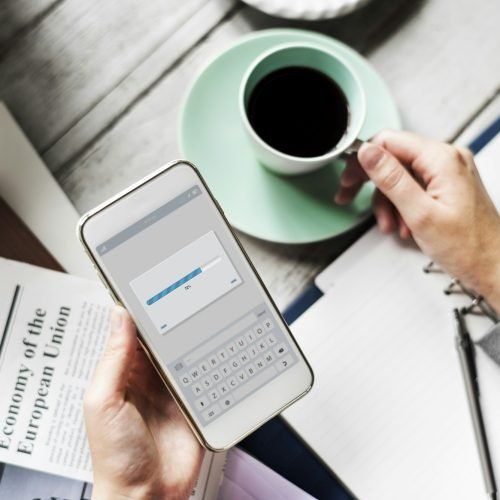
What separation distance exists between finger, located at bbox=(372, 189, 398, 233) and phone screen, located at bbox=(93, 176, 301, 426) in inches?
5.9

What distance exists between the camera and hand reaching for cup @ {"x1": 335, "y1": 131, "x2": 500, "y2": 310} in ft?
1.77

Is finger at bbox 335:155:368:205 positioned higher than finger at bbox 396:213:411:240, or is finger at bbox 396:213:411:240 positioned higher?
finger at bbox 335:155:368:205

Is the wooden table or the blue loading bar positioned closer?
the blue loading bar

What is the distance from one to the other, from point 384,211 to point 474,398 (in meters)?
0.19

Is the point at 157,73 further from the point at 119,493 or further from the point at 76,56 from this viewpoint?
the point at 119,493

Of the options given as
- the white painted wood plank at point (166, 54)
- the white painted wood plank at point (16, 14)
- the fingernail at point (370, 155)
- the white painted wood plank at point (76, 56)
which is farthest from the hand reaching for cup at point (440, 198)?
the white painted wood plank at point (16, 14)

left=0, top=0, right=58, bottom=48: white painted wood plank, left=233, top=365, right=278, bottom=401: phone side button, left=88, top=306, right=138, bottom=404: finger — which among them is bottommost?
left=233, top=365, right=278, bottom=401: phone side button

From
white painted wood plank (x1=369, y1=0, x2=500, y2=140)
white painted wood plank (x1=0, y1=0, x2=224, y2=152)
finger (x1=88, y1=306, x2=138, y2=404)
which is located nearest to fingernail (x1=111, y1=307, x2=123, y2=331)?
finger (x1=88, y1=306, x2=138, y2=404)

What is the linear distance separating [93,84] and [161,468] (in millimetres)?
367

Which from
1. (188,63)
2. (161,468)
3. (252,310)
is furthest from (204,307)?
(188,63)

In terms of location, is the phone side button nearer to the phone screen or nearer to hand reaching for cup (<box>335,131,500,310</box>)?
the phone screen

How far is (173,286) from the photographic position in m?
0.49

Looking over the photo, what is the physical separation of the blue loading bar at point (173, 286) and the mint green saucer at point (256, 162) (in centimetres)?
9

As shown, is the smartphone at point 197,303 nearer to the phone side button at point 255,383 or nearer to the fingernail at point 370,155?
the phone side button at point 255,383
